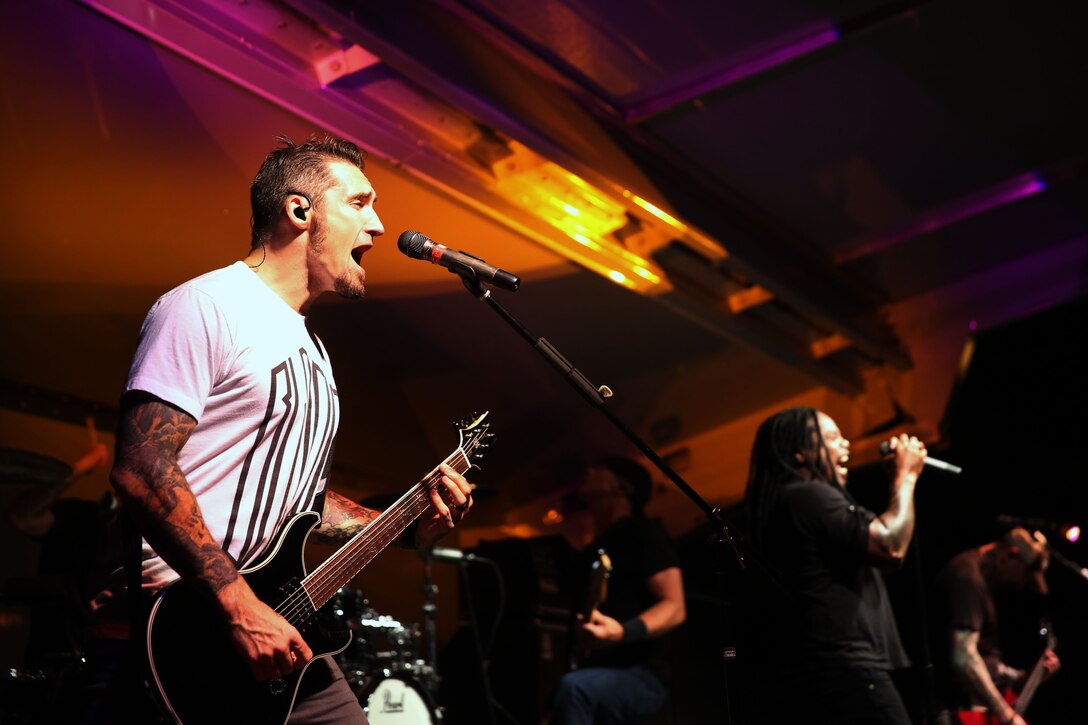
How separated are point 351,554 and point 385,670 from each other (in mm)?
2702

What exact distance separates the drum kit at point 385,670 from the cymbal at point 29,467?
53.7 inches

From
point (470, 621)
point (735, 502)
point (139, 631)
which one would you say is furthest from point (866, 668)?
point (735, 502)

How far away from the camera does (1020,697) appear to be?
6215mm

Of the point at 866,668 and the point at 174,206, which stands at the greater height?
the point at 174,206

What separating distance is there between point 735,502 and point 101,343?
180 inches

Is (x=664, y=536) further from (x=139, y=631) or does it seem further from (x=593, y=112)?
(x=139, y=631)

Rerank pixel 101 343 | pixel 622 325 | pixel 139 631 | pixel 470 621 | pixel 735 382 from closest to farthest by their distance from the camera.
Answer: pixel 139 631 < pixel 101 343 < pixel 470 621 < pixel 622 325 < pixel 735 382

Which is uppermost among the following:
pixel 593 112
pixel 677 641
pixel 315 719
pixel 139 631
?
pixel 593 112

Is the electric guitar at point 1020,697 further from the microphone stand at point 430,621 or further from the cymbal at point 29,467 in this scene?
the cymbal at point 29,467

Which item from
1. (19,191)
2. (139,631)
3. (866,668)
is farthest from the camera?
(19,191)

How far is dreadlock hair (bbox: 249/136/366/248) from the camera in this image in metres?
2.62

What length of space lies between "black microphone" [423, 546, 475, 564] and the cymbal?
1.89m

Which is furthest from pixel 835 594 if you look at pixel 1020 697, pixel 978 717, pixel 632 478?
pixel 1020 697

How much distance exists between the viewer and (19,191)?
3.86 meters
